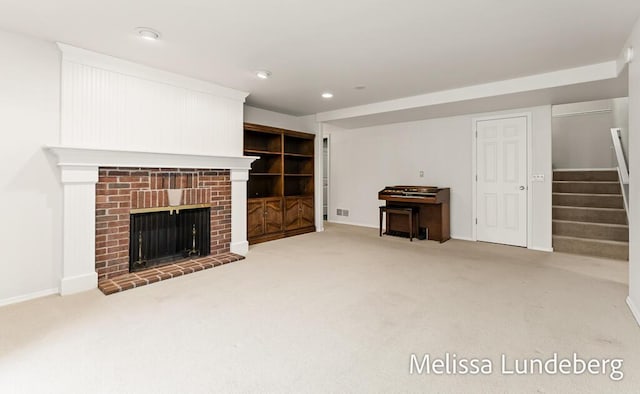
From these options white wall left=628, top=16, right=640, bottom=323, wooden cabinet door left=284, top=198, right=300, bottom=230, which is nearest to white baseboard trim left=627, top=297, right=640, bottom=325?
white wall left=628, top=16, right=640, bottom=323

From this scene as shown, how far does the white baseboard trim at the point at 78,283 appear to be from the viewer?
2.89m

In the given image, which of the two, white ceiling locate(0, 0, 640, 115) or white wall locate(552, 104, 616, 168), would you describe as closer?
white ceiling locate(0, 0, 640, 115)

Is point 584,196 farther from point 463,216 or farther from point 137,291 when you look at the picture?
point 137,291

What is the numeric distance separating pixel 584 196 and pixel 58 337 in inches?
252

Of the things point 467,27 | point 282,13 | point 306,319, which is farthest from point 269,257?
point 467,27

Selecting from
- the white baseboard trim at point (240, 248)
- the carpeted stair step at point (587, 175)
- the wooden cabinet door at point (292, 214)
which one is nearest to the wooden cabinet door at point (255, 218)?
the white baseboard trim at point (240, 248)

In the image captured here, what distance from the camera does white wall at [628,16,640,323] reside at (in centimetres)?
241

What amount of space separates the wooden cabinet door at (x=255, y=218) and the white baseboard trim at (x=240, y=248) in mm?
429

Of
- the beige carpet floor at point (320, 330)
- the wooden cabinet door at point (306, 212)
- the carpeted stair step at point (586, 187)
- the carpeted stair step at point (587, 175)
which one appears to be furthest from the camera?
the wooden cabinet door at point (306, 212)

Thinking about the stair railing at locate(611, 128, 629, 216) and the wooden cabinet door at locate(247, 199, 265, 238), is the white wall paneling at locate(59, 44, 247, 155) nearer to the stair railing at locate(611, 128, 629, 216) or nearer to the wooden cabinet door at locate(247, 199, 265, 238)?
the wooden cabinet door at locate(247, 199, 265, 238)

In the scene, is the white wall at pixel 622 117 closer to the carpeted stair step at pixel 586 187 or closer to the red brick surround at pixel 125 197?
the carpeted stair step at pixel 586 187

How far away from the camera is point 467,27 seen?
102 inches

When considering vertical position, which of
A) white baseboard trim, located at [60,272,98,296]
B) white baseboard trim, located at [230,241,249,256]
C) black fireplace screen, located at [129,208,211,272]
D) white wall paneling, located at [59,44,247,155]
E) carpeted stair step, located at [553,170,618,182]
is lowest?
white baseboard trim, located at [60,272,98,296]

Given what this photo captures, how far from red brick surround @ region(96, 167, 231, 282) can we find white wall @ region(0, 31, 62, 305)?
1.14ft
